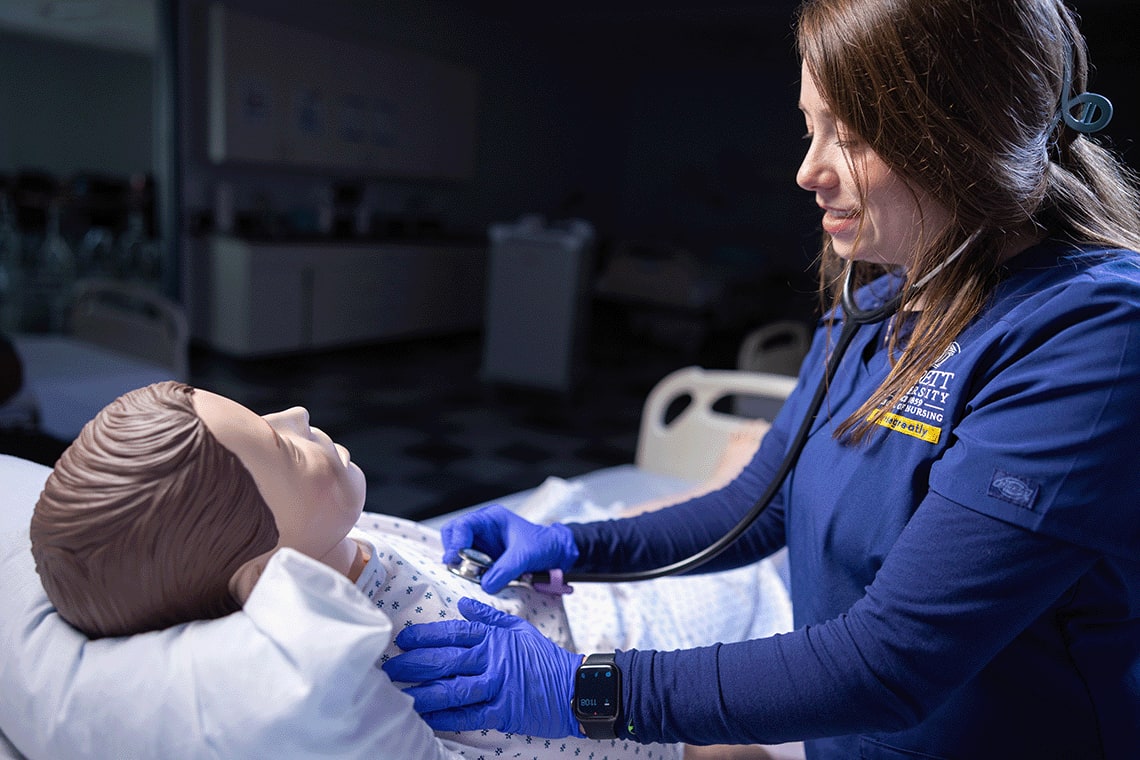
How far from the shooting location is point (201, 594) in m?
0.69

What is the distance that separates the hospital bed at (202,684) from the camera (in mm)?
580

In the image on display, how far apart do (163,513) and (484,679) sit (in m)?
0.31

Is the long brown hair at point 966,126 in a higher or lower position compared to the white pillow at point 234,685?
higher

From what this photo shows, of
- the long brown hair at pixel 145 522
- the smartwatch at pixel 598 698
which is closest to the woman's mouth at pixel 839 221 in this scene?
the smartwatch at pixel 598 698

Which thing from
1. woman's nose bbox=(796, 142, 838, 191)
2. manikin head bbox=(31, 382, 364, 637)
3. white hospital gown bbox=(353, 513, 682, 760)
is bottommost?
white hospital gown bbox=(353, 513, 682, 760)

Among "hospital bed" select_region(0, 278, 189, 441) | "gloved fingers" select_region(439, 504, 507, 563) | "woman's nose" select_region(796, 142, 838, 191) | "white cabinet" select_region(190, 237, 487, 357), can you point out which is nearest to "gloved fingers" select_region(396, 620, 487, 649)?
"gloved fingers" select_region(439, 504, 507, 563)

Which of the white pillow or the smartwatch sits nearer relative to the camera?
the white pillow

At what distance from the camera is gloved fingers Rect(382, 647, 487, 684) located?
0.74 metres

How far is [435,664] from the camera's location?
735mm

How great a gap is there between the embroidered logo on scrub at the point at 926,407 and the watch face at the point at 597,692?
0.36m

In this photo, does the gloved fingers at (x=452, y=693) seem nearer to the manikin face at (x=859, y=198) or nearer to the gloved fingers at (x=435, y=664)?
the gloved fingers at (x=435, y=664)

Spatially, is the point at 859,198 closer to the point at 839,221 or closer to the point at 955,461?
the point at 839,221

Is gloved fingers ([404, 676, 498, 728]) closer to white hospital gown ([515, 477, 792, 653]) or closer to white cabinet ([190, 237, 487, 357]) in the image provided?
white hospital gown ([515, 477, 792, 653])

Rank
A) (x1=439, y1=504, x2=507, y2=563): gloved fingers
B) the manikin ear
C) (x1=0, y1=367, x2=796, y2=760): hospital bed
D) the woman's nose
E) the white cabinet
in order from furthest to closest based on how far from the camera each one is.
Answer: the white cabinet < (x1=439, y1=504, x2=507, y2=563): gloved fingers < the woman's nose < the manikin ear < (x1=0, y1=367, x2=796, y2=760): hospital bed
